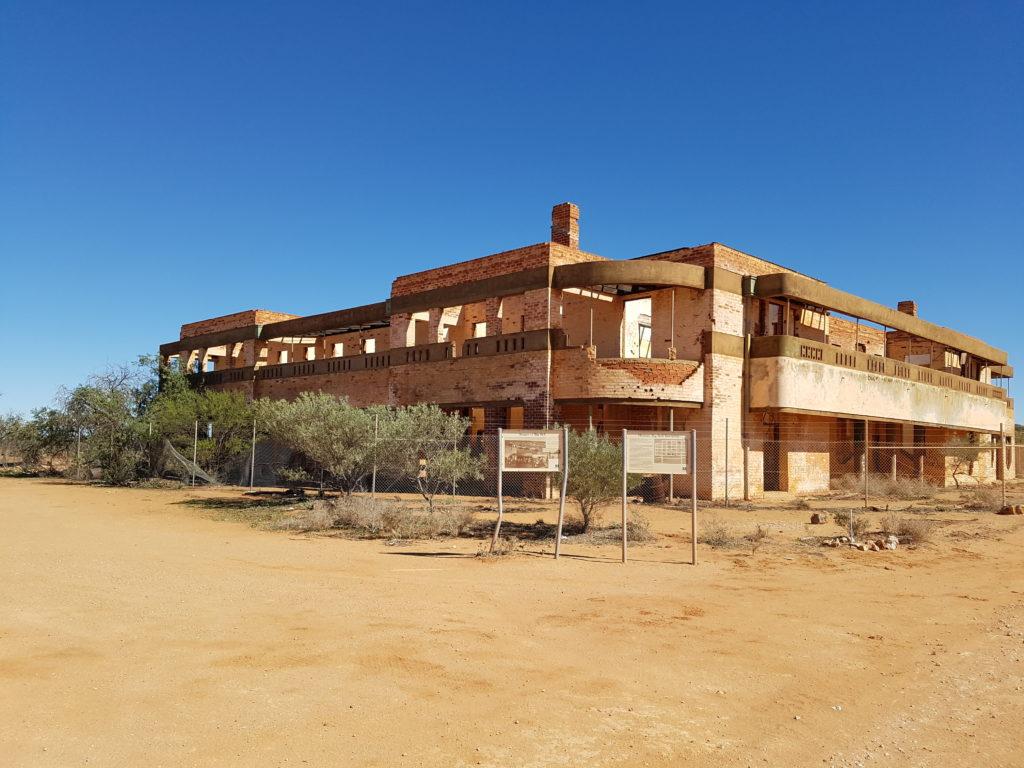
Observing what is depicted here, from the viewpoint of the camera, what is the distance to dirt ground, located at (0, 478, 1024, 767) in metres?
4.97

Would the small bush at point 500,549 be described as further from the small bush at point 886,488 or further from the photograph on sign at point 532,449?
the small bush at point 886,488

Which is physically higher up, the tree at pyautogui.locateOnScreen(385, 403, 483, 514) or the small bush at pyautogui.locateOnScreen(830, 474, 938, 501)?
the tree at pyautogui.locateOnScreen(385, 403, 483, 514)

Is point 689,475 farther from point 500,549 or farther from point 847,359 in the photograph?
point 500,549

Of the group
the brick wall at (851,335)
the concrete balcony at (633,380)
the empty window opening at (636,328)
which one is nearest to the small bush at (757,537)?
the concrete balcony at (633,380)

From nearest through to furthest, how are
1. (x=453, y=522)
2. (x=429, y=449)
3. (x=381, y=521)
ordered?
(x=453, y=522) → (x=381, y=521) → (x=429, y=449)

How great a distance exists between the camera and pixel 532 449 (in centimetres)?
1301

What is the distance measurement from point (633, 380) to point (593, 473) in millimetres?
9075

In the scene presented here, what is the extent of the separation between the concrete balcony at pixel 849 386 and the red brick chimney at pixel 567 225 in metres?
7.19

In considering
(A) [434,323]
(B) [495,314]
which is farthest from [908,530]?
(A) [434,323]

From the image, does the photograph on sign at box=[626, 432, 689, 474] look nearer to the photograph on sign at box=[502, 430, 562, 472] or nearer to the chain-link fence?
the photograph on sign at box=[502, 430, 562, 472]

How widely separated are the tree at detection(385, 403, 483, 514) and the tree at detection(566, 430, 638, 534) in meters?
3.45

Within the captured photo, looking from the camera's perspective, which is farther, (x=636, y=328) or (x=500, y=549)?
(x=636, y=328)

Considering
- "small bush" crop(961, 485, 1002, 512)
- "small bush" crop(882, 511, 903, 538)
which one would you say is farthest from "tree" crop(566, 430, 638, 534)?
"small bush" crop(961, 485, 1002, 512)

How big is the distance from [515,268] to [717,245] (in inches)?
261
